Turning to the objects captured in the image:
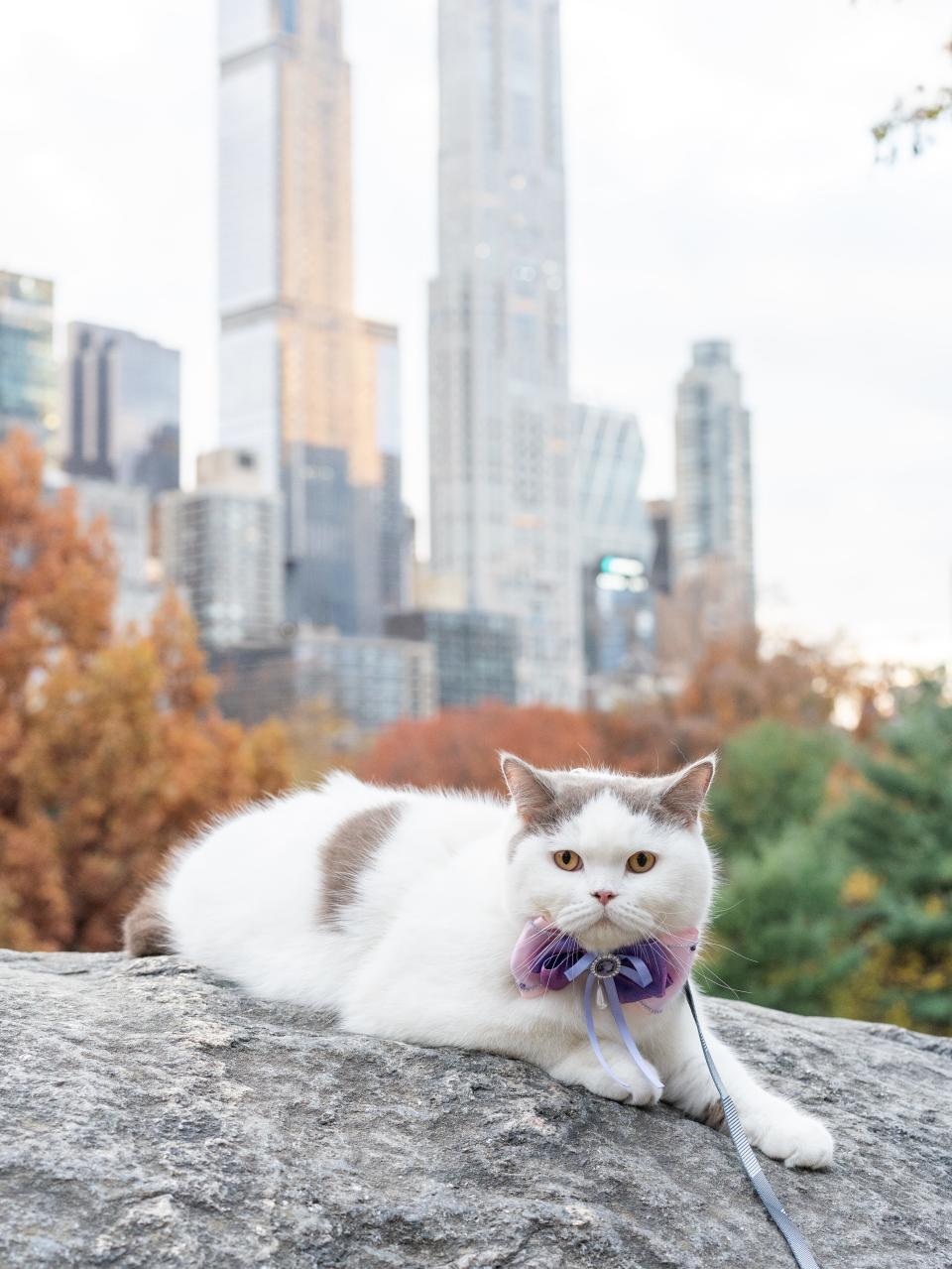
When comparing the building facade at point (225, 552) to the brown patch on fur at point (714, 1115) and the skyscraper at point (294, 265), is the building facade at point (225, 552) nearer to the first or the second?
the skyscraper at point (294, 265)

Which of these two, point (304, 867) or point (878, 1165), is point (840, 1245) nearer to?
point (878, 1165)

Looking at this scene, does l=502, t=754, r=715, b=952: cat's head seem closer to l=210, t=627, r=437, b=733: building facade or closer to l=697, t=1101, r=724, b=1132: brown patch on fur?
l=697, t=1101, r=724, b=1132: brown patch on fur

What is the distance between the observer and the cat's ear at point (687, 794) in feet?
8.90

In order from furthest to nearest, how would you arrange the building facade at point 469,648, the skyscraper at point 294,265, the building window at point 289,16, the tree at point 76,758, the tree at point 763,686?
the building window at point 289,16
the skyscraper at point 294,265
the building facade at point 469,648
the tree at point 763,686
the tree at point 76,758

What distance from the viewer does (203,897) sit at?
11.3 ft

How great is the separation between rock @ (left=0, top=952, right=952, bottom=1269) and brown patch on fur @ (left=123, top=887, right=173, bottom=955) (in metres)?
0.36

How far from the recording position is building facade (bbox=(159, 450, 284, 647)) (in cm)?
12319

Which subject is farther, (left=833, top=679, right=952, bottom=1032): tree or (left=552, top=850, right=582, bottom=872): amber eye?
(left=833, top=679, right=952, bottom=1032): tree

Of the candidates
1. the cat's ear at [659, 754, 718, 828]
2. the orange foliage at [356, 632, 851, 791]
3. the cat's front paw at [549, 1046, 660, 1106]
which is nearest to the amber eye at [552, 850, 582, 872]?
the cat's ear at [659, 754, 718, 828]

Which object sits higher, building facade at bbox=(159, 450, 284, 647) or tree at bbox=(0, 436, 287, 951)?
building facade at bbox=(159, 450, 284, 647)

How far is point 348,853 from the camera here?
3227mm

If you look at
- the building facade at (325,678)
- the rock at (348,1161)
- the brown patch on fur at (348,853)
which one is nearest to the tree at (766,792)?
Answer: the brown patch on fur at (348,853)

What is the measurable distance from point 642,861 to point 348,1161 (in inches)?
31.7

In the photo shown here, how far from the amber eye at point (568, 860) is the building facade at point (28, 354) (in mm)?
129059
